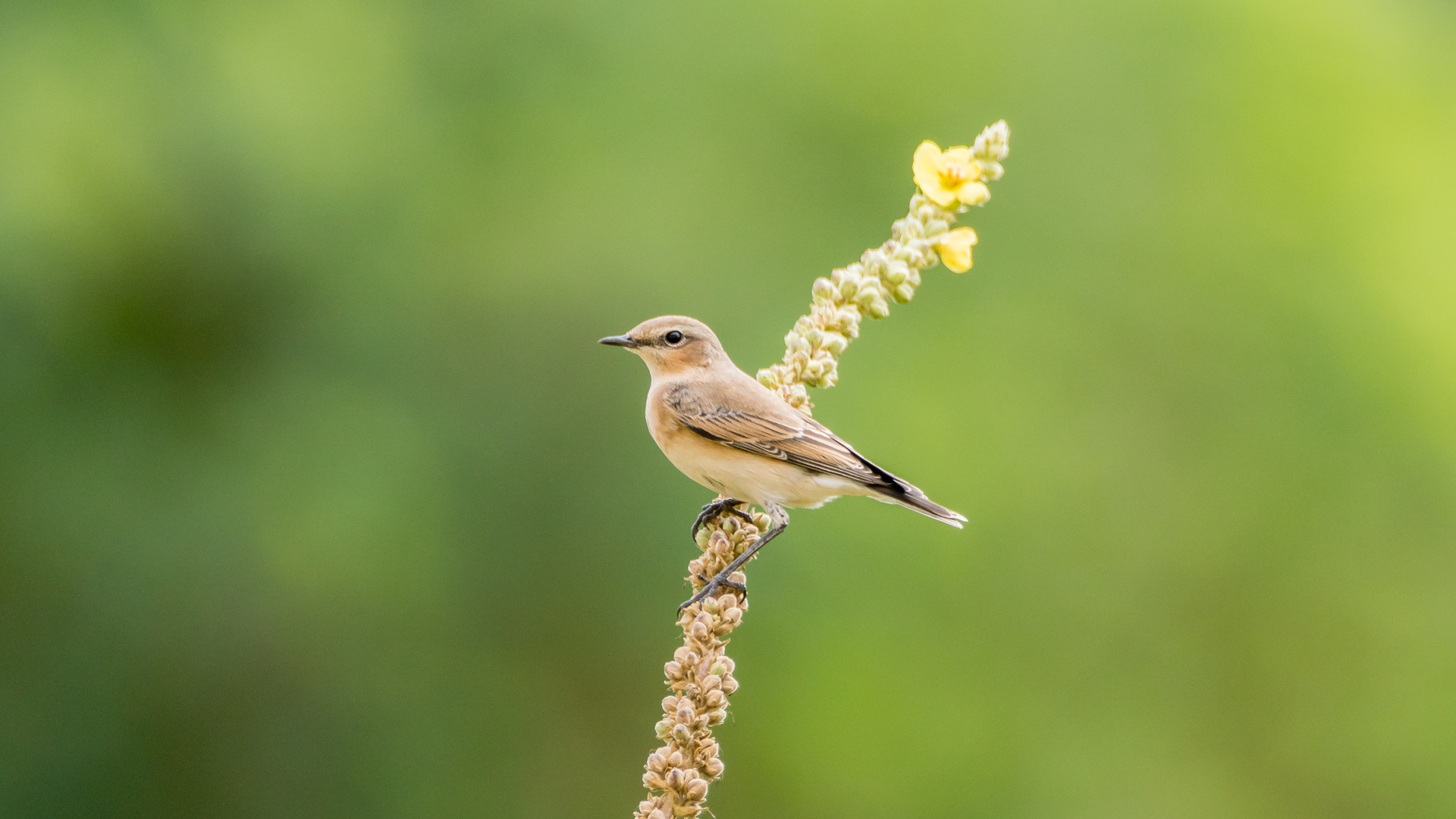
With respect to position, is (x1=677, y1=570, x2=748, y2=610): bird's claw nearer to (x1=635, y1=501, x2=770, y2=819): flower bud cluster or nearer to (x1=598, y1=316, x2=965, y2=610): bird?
(x1=635, y1=501, x2=770, y2=819): flower bud cluster

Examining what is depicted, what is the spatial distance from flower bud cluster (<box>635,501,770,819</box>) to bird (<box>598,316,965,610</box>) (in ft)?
3.26

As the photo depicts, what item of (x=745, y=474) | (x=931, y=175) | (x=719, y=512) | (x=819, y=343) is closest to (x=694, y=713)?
(x=819, y=343)

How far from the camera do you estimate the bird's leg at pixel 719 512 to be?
3373 millimetres

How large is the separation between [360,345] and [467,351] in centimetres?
79

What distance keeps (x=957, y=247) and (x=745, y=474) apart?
1.47 m

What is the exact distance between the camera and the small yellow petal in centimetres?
230

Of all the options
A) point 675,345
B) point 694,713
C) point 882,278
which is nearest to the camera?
point 694,713

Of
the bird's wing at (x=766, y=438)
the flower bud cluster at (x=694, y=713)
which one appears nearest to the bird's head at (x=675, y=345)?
the bird's wing at (x=766, y=438)

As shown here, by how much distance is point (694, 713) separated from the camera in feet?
7.23

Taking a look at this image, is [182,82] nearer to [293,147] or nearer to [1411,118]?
[293,147]

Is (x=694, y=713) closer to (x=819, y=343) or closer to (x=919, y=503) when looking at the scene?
(x=819, y=343)

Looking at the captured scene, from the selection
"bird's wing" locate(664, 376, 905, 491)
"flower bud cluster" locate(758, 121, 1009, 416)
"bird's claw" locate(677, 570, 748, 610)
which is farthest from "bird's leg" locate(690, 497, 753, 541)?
"flower bud cluster" locate(758, 121, 1009, 416)

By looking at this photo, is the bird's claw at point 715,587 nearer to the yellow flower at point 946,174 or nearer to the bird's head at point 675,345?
the yellow flower at point 946,174

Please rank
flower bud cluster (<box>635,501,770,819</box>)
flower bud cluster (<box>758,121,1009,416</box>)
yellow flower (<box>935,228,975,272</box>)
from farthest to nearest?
flower bud cluster (<box>758,121,1009,416</box>) → yellow flower (<box>935,228,975,272</box>) → flower bud cluster (<box>635,501,770,819</box>)
